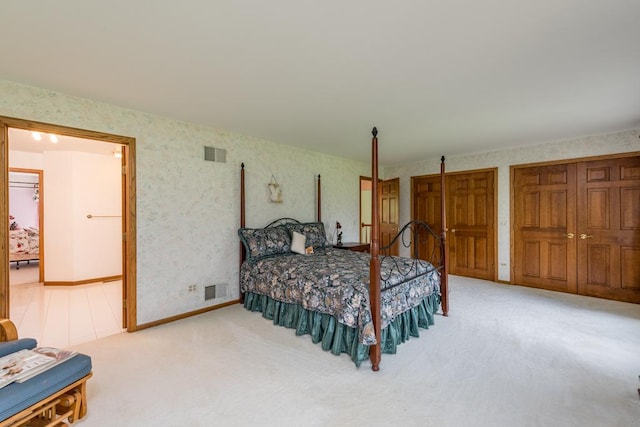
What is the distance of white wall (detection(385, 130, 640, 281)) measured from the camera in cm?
419

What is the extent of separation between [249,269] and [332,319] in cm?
157

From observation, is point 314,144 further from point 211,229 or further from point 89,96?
point 89,96

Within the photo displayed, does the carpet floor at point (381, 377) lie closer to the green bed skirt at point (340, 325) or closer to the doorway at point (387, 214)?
the green bed skirt at point (340, 325)

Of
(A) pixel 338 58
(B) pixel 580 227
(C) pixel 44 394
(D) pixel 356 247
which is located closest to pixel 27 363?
(C) pixel 44 394

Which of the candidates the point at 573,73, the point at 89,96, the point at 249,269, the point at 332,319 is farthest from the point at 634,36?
the point at 89,96

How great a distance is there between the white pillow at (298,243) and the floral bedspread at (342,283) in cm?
20

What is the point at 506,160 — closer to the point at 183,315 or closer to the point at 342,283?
the point at 342,283

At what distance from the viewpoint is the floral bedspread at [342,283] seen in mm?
2539

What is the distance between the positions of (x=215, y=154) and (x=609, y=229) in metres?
5.74

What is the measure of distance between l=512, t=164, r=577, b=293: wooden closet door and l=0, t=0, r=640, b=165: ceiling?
1.31 metres

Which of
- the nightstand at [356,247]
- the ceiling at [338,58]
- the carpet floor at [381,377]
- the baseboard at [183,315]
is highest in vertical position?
the ceiling at [338,58]

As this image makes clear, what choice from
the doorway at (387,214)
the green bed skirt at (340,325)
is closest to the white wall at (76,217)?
the green bed skirt at (340,325)

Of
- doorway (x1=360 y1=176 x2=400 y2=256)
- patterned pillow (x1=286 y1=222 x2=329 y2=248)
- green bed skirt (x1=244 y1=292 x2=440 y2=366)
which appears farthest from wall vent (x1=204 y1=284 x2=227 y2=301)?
doorway (x1=360 y1=176 x2=400 y2=256)

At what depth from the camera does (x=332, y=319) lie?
2785mm
